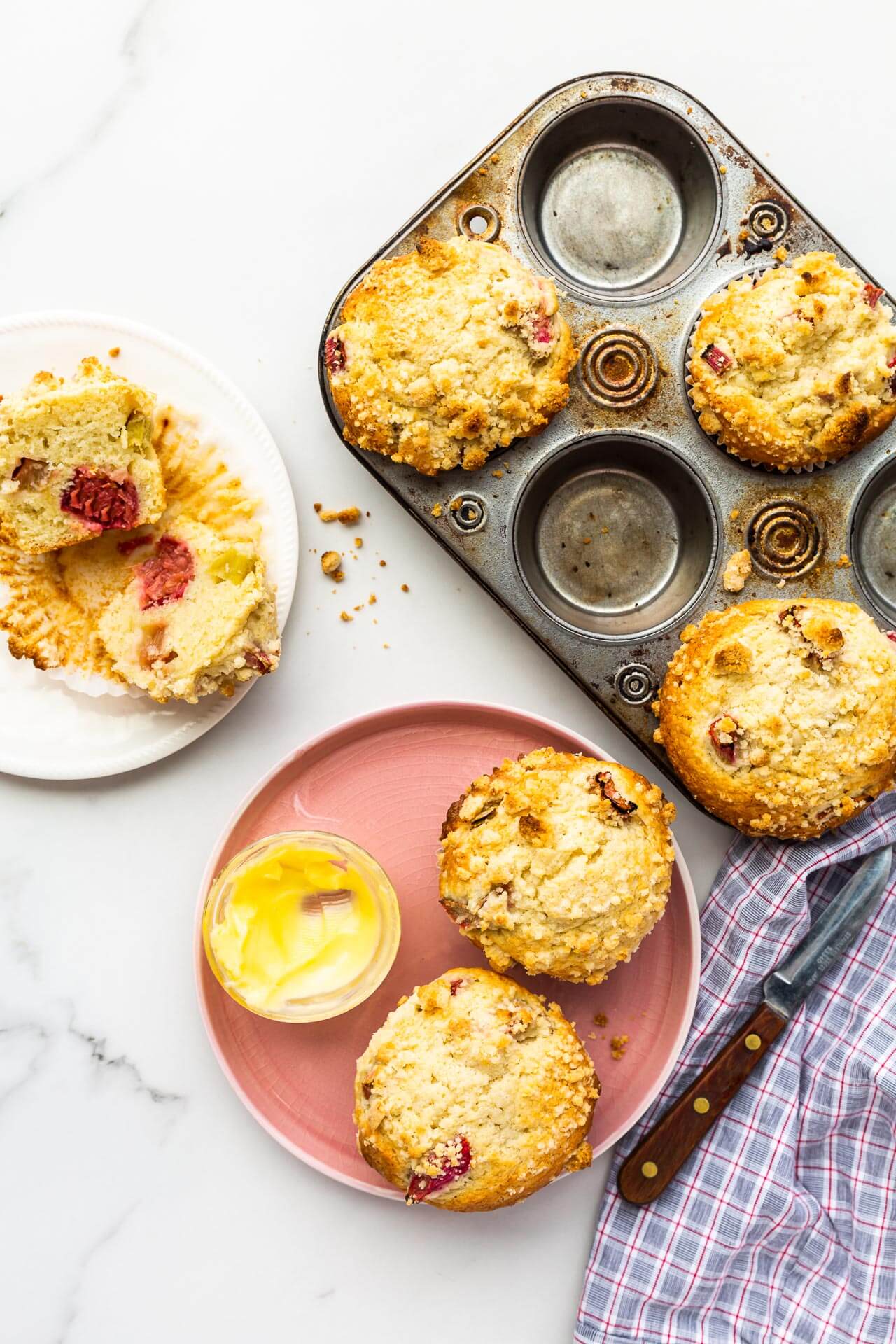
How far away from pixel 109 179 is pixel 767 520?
2.04 metres

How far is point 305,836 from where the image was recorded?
102 inches

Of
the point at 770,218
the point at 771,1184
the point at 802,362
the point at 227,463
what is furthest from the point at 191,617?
the point at 771,1184

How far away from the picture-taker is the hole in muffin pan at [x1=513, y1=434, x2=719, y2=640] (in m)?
2.85

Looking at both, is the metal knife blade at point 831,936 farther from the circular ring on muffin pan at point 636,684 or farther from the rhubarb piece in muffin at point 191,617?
the rhubarb piece in muffin at point 191,617

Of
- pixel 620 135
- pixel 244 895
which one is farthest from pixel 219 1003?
pixel 620 135

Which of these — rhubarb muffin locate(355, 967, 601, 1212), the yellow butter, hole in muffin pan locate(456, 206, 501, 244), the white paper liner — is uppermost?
hole in muffin pan locate(456, 206, 501, 244)

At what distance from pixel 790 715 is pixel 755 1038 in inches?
34.8

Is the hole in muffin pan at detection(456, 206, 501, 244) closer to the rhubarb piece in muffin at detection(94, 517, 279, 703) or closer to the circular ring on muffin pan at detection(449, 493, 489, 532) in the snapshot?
the circular ring on muffin pan at detection(449, 493, 489, 532)

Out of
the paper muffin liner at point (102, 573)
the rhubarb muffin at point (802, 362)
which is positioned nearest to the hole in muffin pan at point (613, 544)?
the rhubarb muffin at point (802, 362)

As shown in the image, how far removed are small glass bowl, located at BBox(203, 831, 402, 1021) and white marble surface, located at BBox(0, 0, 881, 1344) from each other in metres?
0.33

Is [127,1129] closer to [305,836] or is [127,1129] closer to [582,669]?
[305,836]

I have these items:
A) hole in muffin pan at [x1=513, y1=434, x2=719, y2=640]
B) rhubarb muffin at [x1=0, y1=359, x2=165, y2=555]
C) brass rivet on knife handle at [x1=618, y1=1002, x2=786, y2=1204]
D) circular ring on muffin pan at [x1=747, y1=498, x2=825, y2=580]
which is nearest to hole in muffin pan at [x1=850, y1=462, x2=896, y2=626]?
circular ring on muffin pan at [x1=747, y1=498, x2=825, y2=580]

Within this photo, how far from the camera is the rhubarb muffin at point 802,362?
99.2 inches

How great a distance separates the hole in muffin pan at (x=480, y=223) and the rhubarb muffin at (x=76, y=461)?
915 mm
